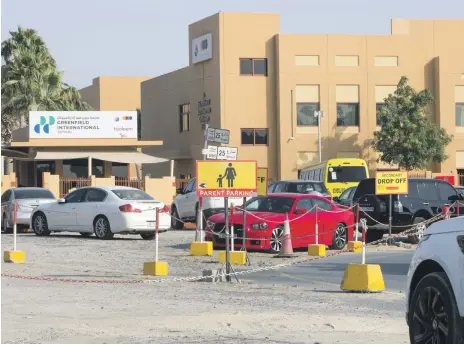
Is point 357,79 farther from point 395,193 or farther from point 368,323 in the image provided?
point 368,323

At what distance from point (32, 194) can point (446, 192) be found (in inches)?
526

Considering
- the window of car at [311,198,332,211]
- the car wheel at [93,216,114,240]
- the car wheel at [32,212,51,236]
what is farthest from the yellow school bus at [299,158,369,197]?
the window of car at [311,198,332,211]

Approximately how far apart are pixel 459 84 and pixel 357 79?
6.11 meters

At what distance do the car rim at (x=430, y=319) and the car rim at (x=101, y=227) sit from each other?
22059 millimetres

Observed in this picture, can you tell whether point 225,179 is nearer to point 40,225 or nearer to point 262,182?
point 262,182

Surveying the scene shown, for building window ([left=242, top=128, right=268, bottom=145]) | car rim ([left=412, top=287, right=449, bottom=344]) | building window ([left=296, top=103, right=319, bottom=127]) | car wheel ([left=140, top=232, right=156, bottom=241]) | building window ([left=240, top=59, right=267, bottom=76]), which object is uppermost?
building window ([left=240, top=59, right=267, bottom=76])

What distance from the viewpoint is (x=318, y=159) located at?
6781cm

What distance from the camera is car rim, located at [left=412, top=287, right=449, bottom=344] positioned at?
28.2 ft

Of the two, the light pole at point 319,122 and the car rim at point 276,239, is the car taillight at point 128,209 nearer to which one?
the car rim at point 276,239

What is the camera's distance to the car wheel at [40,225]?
32406 mm

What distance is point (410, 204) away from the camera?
29625 millimetres

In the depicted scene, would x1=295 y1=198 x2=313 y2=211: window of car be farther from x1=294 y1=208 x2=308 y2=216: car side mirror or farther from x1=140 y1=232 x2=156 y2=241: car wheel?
x1=140 y1=232 x2=156 y2=241: car wheel

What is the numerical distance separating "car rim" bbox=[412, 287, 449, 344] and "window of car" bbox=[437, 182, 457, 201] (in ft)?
70.0

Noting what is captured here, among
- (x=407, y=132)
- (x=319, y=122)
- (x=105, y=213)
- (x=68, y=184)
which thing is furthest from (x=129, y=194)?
(x=407, y=132)
